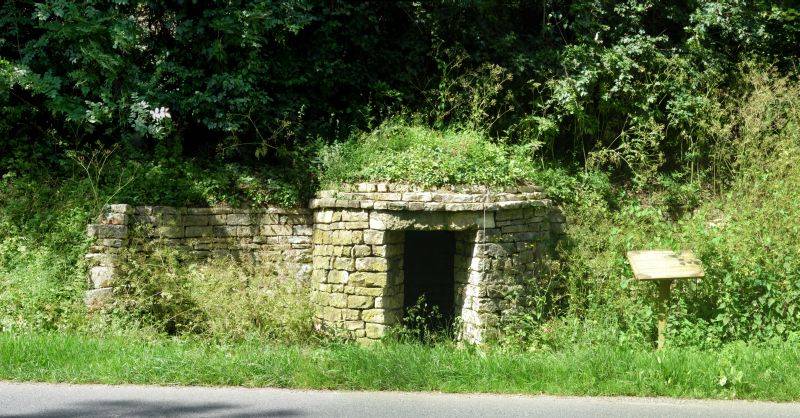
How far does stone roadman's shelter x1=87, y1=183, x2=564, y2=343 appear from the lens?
795cm

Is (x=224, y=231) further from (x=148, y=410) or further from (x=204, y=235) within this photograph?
(x=148, y=410)

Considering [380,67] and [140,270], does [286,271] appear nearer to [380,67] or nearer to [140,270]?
[140,270]

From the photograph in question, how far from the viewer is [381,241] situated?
7957 mm

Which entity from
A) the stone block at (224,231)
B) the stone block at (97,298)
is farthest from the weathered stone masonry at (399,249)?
the stone block at (97,298)

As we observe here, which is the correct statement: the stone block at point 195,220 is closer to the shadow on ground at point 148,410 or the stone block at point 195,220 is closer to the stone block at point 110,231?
the stone block at point 110,231

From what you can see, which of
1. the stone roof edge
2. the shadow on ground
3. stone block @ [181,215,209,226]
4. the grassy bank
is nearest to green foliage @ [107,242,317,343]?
stone block @ [181,215,209,226]

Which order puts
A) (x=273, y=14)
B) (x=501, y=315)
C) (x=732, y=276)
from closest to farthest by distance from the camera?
(x=732, y=276) < (x=501, y=315) < (x=273, y=14)

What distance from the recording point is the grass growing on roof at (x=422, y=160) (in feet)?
26.9

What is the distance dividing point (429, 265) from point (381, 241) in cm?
274

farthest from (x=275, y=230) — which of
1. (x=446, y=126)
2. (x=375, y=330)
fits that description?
(x=446, y=126)

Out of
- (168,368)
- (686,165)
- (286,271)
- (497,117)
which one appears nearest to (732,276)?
(686,165)

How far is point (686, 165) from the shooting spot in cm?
1013

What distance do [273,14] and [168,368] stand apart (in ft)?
17.0

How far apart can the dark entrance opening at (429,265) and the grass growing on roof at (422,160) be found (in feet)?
5.86
